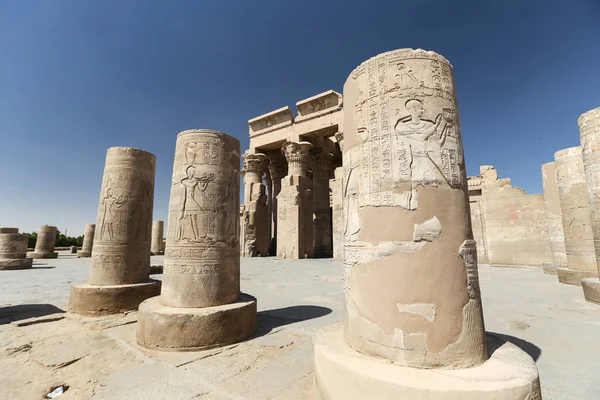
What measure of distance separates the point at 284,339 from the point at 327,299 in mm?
1933

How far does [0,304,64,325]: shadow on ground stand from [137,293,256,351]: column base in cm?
240

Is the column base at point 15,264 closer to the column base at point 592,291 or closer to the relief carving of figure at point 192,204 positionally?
the relief carving of figure at point 192,204

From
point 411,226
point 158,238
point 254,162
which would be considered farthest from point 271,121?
point 411,226

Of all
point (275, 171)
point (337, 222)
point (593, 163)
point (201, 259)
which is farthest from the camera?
point (275, 171)

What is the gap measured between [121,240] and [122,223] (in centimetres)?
28

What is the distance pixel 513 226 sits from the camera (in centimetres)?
1093

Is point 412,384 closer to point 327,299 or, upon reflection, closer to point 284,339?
point 284,339

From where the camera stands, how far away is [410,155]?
76.8 inches

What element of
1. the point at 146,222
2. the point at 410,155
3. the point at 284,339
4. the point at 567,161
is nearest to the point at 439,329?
the point at 410,155

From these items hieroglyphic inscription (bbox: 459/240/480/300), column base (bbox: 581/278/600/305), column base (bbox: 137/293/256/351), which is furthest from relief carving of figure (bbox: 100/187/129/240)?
column base (bbox: 581/278/600/305)

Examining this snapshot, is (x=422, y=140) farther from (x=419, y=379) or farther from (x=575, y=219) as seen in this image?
(x=575, y=219)

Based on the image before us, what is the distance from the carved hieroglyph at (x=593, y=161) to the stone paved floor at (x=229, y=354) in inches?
51.7

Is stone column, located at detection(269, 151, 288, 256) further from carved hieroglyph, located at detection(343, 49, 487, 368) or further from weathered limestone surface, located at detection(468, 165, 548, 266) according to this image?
carved hieroglyph, located at detection(343, 49, 487, 368)

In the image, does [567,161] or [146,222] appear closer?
[146,222]
